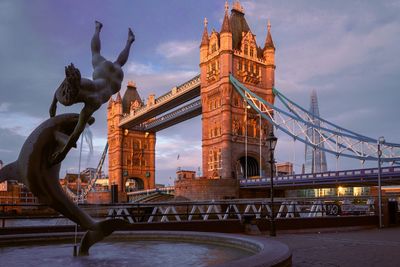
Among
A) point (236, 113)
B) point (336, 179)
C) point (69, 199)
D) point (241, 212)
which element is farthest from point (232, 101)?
point (69, 199)

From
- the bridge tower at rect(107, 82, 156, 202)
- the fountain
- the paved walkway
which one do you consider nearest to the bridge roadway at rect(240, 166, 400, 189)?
the paved walkway

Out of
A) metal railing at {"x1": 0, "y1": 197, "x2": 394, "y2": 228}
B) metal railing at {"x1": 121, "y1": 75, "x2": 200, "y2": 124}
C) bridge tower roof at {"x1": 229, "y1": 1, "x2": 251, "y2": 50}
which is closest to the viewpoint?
metal railing at {"x1": 0, "y1": 197, "x2": 394, "y2": 228}

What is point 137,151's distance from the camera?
82250 mm

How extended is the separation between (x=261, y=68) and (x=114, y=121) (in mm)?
38393

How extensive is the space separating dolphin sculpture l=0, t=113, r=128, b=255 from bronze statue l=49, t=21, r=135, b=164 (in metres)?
0.18

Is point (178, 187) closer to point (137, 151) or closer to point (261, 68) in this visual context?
point (261, 68)

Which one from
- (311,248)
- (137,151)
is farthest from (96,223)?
(137,151)

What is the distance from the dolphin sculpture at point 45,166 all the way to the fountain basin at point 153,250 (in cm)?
84

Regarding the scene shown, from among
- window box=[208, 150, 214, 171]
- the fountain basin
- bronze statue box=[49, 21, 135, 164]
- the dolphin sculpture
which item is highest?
window box=[208, 150, 214, 171]

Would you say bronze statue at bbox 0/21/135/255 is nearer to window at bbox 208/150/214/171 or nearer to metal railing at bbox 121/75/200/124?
A: window at bbox 208/150/214/171

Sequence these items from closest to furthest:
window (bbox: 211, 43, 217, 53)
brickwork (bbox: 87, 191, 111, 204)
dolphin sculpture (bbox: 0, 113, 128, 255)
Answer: dolphin sculpture (bbox: 0, 113, 128, 255)
window (bbox: 211, 43, 217, 53)
brickwork (bbox: 87, 191, 111, 204)

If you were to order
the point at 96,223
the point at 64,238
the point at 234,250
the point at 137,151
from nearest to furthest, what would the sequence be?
the point at 96,223
the point at 234,250
the point at 64,238
the point at 137,151

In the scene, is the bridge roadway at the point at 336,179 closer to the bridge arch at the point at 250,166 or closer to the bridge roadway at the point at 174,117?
the bridge arch at the point at 250,166

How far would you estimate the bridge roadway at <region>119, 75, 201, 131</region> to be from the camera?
58.9 meters
